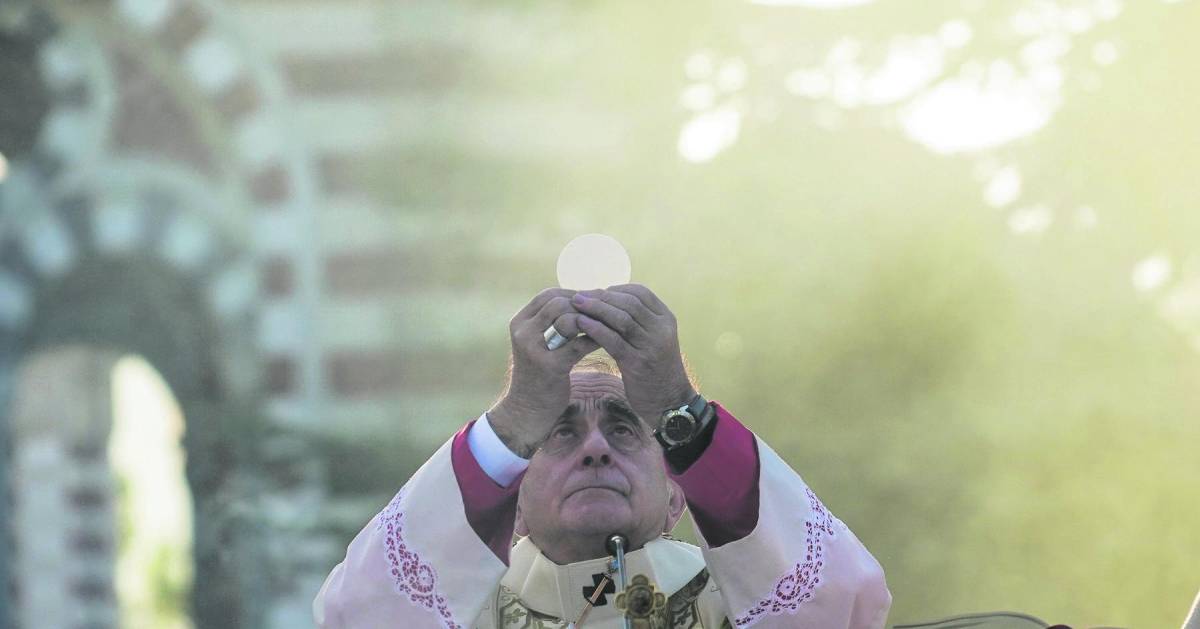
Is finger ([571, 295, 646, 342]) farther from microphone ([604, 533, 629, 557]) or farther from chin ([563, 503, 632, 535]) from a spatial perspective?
chin ([563, 503, 632, 535])

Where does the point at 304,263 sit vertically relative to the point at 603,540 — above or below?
above

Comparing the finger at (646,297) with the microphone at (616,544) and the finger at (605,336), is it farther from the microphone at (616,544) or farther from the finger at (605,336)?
the microphone at (616,544)

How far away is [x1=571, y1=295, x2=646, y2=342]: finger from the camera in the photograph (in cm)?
279

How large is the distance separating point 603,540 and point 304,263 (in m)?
6.14

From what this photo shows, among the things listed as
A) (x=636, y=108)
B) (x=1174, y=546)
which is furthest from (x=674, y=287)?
(x=1174, y=546)

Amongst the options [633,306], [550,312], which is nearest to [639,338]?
[633,306]

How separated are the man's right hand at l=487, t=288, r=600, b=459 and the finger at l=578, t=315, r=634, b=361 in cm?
2

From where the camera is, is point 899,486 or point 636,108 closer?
point 899,486

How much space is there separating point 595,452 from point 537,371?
0.49m

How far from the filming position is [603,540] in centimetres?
328

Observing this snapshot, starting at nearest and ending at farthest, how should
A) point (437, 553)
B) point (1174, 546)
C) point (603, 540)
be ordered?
point (437, 553) → point (603, 540) → point (1174, 546)

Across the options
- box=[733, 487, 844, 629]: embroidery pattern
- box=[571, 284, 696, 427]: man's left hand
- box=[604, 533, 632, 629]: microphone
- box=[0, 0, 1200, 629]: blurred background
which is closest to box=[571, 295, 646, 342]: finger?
box=[571, 284, 696, 427]: man's left hand

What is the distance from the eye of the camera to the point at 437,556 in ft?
9.53

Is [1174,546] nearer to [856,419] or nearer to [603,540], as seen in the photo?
[856,419]
